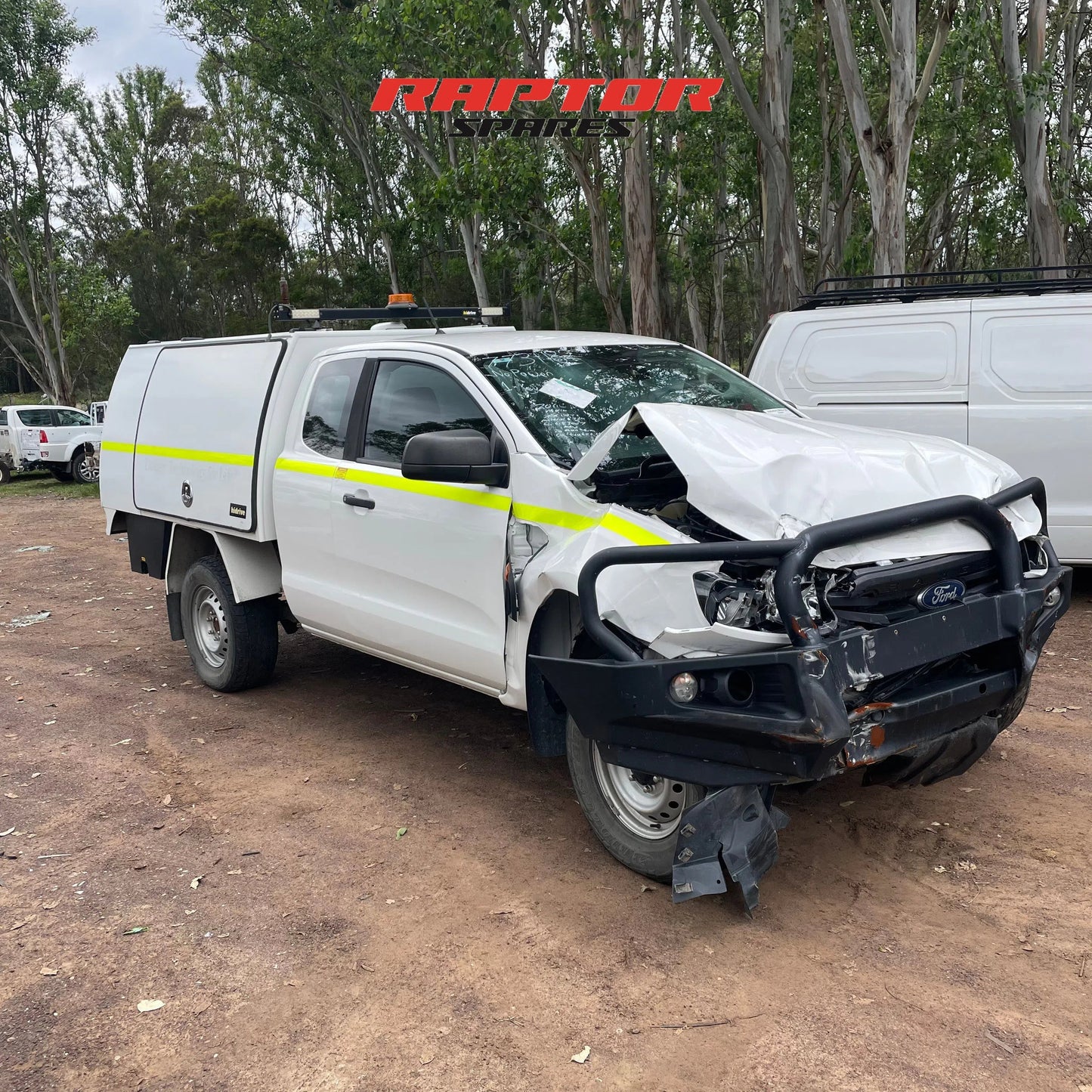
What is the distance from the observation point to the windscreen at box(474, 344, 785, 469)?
452cm

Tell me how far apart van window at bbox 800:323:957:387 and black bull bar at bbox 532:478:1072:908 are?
4.10 metres

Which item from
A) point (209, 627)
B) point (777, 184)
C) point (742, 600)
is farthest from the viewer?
point (777, 184)

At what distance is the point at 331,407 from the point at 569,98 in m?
12.1

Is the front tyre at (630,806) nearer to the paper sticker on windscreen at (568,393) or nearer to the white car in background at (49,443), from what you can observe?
the paper sticker on windscreen at (568,393)

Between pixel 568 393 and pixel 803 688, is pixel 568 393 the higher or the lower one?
the higher one

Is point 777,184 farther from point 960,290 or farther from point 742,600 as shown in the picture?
point 742,600

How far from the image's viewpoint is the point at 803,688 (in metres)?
3.28

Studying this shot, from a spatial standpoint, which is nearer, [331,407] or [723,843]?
[723,843]

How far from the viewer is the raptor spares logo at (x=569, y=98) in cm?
1474

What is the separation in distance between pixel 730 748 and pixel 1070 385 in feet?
16.8

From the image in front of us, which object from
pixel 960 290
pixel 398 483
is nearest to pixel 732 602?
pixel 398 483

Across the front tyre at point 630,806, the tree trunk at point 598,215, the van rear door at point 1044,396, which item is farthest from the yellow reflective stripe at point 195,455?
the tree trunk at point 598,215

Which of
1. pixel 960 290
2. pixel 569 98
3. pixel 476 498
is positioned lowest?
pixel 476 498

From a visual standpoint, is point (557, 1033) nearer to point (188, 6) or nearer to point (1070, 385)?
point (1070, 385)
